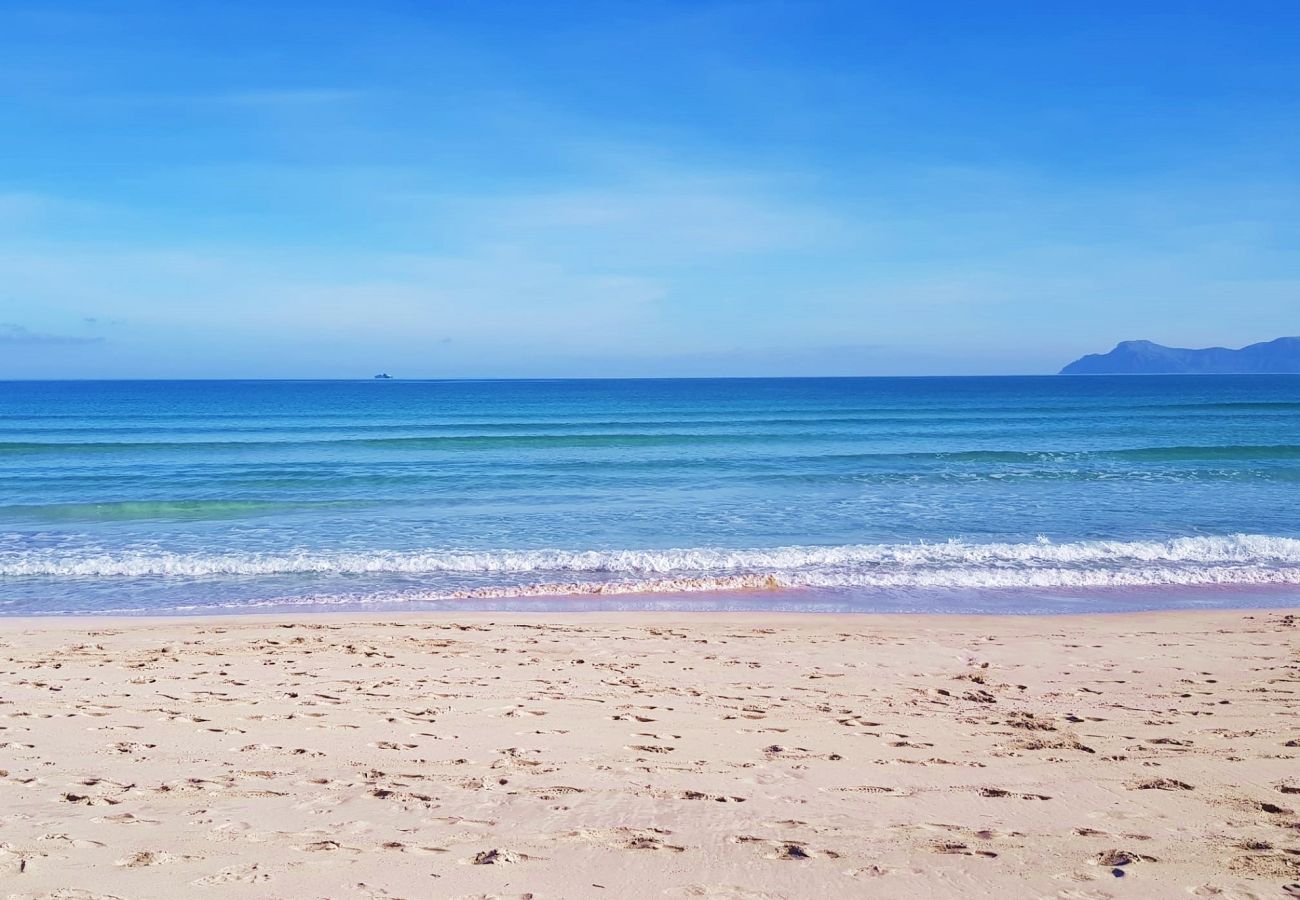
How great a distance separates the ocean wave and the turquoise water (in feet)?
0.17

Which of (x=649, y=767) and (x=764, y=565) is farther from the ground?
(x=649, y=767)

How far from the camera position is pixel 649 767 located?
5.32 m

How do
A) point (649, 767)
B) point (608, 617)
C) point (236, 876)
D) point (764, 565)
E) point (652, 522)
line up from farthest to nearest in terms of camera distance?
1. point (652, 522)
2. point (764, 565)
3. point (608, 617)
4. point (649, 767)
5. point (236, 876)

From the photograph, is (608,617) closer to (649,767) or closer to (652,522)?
(649,767)

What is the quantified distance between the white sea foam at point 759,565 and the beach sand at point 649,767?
332cm

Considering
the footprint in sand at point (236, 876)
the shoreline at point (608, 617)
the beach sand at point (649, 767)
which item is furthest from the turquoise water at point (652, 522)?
the footprint in sand at point (236, 876)

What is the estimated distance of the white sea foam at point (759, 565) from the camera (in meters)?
12.3

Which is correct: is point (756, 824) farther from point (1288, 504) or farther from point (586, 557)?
point (1288, 504)

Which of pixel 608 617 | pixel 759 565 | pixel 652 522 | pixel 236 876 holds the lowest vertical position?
pixel 608 617

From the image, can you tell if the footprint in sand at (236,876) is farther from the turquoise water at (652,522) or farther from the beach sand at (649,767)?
the turquoise water at (652,522)

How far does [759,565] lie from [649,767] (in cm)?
797

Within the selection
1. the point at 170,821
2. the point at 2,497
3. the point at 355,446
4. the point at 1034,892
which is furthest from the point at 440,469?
the point at 1034,892

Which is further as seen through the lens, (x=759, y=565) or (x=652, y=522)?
(x=652, y=522)

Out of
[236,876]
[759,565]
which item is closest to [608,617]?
[759,565]
